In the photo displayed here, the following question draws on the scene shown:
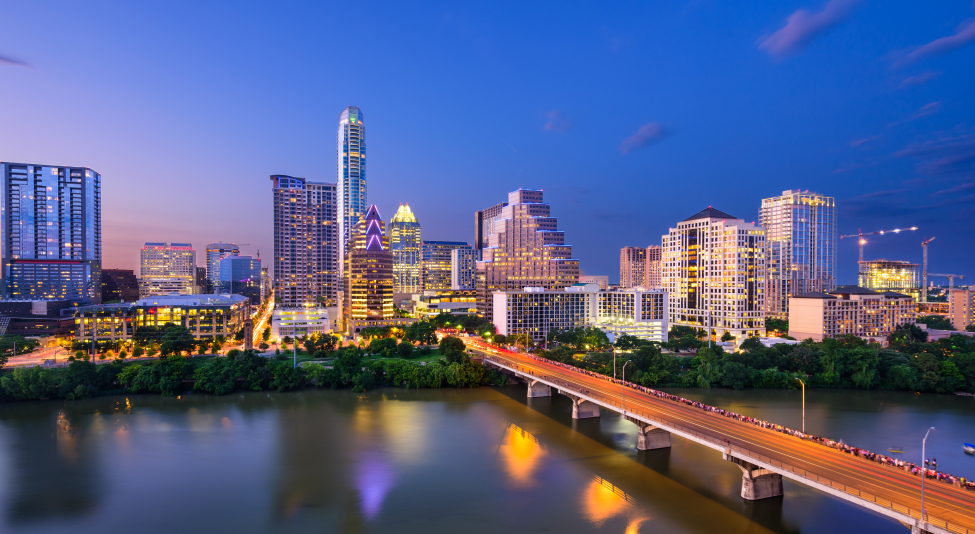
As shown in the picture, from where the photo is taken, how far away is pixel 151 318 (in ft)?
281

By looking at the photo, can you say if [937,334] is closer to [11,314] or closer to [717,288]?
[717,288]

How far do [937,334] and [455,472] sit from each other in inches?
3993

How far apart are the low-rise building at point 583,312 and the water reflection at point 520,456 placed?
145 feet

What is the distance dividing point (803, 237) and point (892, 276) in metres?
64.8

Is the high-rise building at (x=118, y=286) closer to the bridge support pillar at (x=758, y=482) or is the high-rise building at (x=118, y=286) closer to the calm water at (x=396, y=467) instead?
the calm water at (x=396, y=467)

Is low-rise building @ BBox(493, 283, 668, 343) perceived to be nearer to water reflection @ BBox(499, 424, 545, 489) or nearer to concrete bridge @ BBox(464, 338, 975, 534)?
concrete bridge @ BBox(464, 338, 975, 534)

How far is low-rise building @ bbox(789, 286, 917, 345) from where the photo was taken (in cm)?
8306

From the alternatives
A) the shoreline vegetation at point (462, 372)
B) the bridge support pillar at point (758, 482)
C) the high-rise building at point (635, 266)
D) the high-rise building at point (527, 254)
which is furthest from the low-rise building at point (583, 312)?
the high-rise building at point (635, 266)

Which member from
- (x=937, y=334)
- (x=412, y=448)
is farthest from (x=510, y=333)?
(x=937, y=334)

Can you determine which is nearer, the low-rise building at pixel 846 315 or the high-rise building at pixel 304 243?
the low-rise building at pixel 846 315

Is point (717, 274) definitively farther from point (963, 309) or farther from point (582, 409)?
point (582, 409)

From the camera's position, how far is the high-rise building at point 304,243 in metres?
137

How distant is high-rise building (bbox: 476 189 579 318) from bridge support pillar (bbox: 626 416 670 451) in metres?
64.7

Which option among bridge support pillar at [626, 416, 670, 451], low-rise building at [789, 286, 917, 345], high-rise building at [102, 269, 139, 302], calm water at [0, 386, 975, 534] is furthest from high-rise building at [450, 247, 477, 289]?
bridge support pillar at [626, 416, 670, 451]
